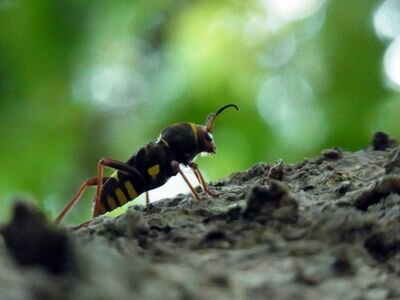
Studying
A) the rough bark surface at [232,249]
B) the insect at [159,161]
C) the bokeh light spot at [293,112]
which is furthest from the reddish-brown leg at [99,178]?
the bokeh light spot at [293,112]

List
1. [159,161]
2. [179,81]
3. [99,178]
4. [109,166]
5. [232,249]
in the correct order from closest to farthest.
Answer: [232,249] < [99,178] < [109,166] < [159,161] < [179,81]

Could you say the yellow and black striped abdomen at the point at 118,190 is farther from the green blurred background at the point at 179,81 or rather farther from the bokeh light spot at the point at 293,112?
the bokeh light spot at the point at 293,112

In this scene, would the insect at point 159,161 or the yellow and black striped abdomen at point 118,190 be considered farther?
the insect at point 159,161

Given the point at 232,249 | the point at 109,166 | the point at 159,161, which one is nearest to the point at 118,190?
the point at 109,166

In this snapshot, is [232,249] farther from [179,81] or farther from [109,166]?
[179,81]

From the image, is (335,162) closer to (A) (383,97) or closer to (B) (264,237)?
(B) (264,237)

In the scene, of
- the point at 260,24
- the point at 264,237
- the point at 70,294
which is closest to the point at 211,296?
the point at 70,294
